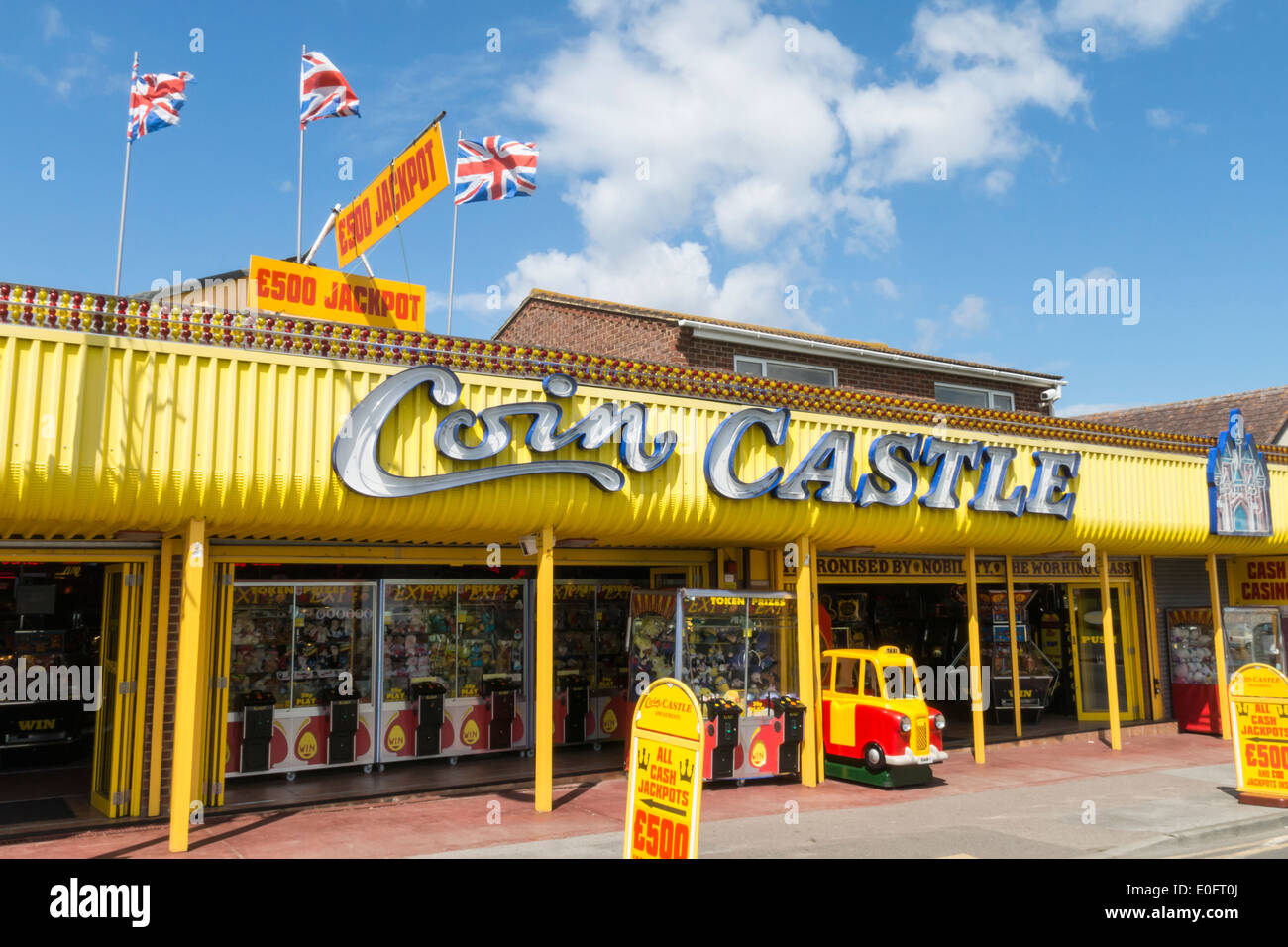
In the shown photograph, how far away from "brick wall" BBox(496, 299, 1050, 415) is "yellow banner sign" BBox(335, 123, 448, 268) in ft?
16.2

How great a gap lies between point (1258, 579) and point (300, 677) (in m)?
20.3

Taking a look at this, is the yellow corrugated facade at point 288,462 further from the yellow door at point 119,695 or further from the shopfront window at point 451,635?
the shopfront window at point 451,635

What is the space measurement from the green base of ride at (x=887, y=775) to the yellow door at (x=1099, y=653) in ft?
26.7

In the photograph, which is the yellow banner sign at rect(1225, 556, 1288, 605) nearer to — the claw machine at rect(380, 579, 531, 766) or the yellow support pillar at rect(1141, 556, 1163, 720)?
the yellow support pillar at rect(1141, 556, 1163, 720)

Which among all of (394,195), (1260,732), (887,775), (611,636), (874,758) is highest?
(394,195)

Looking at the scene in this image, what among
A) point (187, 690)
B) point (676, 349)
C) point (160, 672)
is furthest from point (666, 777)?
point (676, 349)

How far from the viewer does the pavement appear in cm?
996

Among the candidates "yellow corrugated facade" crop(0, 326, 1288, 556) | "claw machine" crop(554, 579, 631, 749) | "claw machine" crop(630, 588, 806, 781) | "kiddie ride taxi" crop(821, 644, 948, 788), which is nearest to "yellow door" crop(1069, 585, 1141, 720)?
"yellow corrugated facade" crop(0, 326, 1288, 556)

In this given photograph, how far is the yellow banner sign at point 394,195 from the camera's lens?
12812mm

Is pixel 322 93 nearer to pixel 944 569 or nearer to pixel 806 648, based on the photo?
pixel 806 648

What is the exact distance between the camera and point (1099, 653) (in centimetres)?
2012
